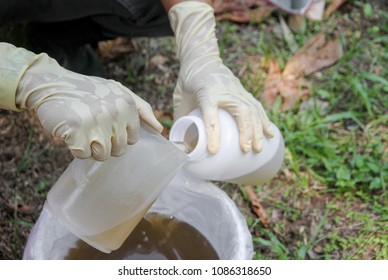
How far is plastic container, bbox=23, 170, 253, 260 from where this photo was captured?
3.73 feet

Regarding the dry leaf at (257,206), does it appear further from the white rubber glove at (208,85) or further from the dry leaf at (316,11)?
the dry leaf at (316,11)

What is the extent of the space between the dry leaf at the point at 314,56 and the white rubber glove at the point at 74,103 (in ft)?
2.67

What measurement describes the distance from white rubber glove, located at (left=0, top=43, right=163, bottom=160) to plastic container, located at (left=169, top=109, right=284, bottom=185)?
0.11m

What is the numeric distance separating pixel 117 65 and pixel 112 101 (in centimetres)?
86

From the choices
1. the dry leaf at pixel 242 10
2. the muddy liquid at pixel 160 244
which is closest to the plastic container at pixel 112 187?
the muddy liquid at pixel 160 244

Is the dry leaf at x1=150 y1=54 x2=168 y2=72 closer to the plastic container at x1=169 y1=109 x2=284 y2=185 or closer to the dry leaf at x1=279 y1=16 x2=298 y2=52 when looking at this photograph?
the dry leaf at x1=279 y1=16 x2=298 y2=52

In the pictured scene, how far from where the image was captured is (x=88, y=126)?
94cm

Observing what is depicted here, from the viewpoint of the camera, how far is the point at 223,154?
1.12m

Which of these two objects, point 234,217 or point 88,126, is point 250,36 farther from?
point 88,126

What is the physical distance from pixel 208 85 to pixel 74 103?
35cm

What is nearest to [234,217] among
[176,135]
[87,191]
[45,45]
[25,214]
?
[176,135]

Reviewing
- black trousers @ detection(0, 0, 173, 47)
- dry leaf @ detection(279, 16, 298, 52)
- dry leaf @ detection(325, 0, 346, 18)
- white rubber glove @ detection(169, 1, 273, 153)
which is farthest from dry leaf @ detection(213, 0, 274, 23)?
white rubber glove @ detection(169, 1, 273, 153)

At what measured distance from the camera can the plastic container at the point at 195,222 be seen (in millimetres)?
1138

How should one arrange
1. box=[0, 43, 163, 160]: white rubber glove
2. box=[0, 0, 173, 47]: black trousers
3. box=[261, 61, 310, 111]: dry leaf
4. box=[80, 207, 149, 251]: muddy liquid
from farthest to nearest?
box=[261, 61, 310, 111]: dry leaf < box=[0, 0, 173, 47]: black trousers < box=[80, 207, 149, 251]: muddy liquid < box=[0, 43, 163, 160]: white rubber glove
